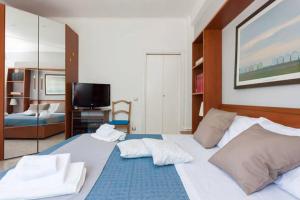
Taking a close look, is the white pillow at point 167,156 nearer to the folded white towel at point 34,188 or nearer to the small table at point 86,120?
the folded white towel at point 34,188

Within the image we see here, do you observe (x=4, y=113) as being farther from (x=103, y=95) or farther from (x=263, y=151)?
(x=263, y=151)

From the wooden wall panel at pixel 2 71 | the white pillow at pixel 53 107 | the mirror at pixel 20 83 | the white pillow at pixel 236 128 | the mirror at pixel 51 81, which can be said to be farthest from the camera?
the white pillow at pixel 53 107

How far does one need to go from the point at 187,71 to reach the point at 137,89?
116 cm

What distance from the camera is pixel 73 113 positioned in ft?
12.8

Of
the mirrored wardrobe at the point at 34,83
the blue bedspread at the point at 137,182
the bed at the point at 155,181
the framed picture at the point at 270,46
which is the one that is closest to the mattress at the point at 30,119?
the mirrored wardrobe at the point at 34,83

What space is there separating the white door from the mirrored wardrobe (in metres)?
1.65

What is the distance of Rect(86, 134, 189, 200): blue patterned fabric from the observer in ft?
3.02

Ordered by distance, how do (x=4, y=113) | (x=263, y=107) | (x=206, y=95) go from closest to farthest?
(x=263, y=107) → (x=206, y=95) → (x=4, y=113)

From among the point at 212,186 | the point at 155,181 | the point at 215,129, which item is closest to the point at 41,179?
the point at 155,181

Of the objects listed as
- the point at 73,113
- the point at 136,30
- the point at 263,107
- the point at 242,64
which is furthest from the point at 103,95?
the point at 263,107

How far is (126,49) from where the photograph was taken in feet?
14.0

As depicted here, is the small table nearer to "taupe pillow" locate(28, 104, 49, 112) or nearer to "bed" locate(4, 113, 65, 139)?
"bed" locate(4, 113, 65, 139)

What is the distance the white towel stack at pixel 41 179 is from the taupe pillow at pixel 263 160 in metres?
0.85

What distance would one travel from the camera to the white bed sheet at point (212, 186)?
3.08 ft
